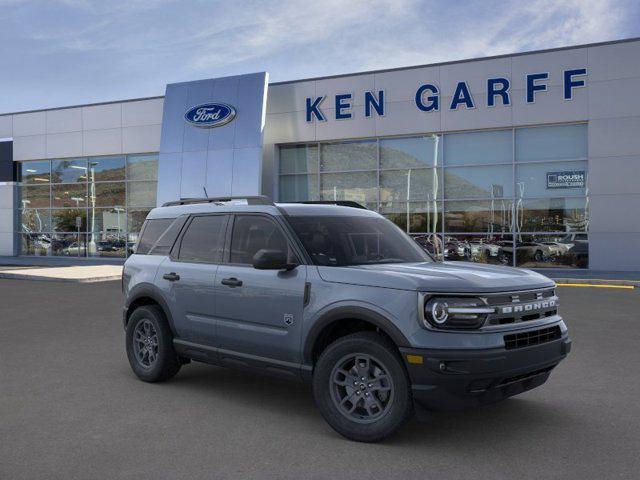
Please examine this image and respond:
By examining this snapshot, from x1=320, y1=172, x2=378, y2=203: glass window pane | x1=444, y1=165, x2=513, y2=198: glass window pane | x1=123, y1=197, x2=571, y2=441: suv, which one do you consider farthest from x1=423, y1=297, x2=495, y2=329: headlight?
x1=320, y1=172, x2=378, y2=203: glass window pane

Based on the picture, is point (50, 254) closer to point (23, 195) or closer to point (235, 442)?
point (23, 195)

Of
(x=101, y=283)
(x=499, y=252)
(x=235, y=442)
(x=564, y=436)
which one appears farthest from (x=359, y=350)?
(x=499, y=252)

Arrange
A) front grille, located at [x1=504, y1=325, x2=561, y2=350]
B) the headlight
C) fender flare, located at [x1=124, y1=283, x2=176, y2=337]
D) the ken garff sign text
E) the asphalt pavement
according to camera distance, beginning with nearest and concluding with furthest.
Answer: the asphalt pavement, the headlight, front grille, located at [x1=504, y1=325, x2=561, y2=350], fender flare, located at [x1=124, y1=283, x2=176, y2=337], the ken garff sign text

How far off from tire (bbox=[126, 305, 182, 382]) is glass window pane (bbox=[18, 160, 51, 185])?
2832 centimetres

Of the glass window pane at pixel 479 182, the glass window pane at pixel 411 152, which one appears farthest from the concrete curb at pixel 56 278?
the glass window pane at pixel 479 182

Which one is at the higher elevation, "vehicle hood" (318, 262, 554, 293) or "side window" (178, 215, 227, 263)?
"side window" (178, 215, 227, 263)

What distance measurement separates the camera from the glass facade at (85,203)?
29.9 metres

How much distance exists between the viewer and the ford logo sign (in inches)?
1000

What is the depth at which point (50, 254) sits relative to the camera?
32.5m

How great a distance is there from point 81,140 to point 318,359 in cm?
2876

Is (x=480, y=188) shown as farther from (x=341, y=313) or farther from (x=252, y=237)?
(x=341, y=313)

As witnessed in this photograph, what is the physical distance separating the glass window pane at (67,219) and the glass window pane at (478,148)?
59.1 ft

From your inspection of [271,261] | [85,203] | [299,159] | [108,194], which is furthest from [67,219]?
[271,261]

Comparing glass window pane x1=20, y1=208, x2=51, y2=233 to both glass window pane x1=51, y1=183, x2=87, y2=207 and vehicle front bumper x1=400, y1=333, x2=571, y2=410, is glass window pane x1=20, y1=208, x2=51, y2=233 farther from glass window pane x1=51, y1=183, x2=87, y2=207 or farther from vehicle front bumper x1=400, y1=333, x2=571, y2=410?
vehicle front bumper x1=400, y1=333, x2=571, y2=410
